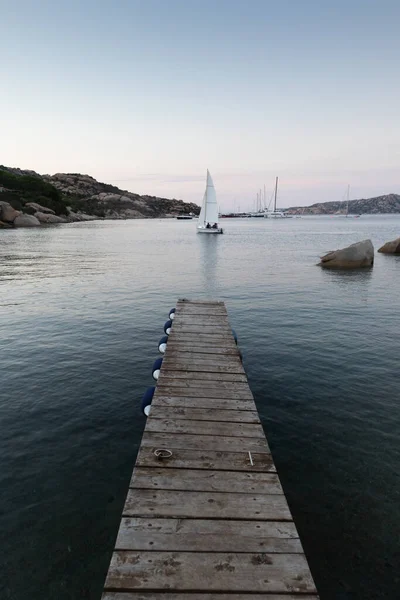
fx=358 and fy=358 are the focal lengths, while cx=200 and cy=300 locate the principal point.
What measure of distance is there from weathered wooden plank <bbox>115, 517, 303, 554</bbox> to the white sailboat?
290ft

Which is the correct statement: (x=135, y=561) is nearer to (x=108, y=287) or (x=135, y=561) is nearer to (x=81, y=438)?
(x=81, y=438)

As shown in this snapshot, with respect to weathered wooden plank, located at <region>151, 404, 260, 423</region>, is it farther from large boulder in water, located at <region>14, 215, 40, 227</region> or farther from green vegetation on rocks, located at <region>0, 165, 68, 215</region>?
green vegetation on rocks, located at <region>0, 165, 68, 215</region>

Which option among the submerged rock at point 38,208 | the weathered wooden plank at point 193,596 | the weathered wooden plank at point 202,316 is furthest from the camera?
the submerged rock at point 38,208

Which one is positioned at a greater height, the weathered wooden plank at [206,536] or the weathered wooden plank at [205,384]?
the weathered wooden plank at [206,536]

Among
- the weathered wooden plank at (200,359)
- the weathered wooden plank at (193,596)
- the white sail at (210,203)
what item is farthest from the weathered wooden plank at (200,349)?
the white sail at (210,203)

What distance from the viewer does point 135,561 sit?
5020mm

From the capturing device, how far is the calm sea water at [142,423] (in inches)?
282

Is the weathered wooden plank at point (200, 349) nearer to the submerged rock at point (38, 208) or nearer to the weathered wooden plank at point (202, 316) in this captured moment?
the weathered wooden plank at point (202, 316)

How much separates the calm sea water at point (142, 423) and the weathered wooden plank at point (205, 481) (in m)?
1.96

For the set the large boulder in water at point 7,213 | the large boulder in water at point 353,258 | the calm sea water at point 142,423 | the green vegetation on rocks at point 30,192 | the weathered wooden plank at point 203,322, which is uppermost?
the green vegetation on rocks at point 30,192

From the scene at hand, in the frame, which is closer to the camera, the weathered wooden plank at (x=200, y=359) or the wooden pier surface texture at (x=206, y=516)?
the wooden pier surface texture at (x=206, y=516)

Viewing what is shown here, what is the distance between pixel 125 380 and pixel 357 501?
9.20m

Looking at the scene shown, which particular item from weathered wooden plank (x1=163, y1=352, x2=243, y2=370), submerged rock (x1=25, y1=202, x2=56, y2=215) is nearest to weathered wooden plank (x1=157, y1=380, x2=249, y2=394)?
weathered wooden plank (x1=163, y1=352, x2=243, y2=370)

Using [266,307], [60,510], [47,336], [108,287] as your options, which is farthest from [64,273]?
[60,510]
